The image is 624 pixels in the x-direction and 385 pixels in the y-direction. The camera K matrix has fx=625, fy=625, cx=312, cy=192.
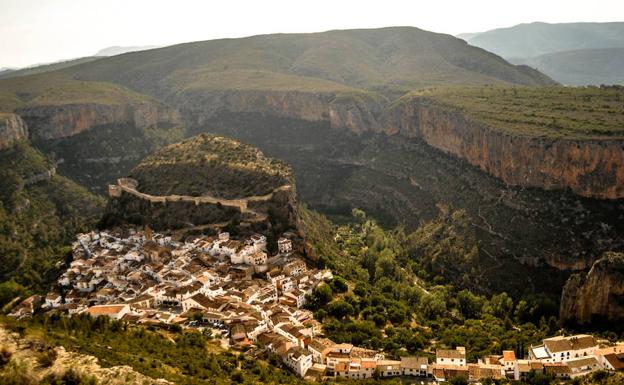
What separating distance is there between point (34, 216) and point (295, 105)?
83.9 m

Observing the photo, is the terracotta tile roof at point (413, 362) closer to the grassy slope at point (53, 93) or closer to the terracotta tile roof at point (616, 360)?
the terracotta tile roof at point (616, 360)

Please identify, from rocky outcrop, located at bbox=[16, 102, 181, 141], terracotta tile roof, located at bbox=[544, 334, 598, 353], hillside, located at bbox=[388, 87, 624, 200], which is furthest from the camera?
rocky outcrop, located at bbox=[16, 102, 181, 141]

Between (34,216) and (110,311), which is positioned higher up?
(110,311)

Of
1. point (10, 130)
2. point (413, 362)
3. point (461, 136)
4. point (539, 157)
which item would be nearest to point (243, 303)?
point (413, 362)

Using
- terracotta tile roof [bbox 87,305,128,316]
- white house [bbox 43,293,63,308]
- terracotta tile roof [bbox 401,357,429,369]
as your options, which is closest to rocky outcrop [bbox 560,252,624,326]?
terracotta tile roof [bbox 401,357,429,369]

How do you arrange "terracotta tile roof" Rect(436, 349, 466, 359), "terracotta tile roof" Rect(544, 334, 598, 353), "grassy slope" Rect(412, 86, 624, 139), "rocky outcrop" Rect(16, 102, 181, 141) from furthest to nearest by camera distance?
"rocky outcrop" Rect(16, 102, 181, 141), "grassy slope" Rect(412, 86, 624, 139), "terracotta tile roof" Rect(544, 334, 598, 353), "terracotta tile roof" Rect(436, 349, 466, 359)

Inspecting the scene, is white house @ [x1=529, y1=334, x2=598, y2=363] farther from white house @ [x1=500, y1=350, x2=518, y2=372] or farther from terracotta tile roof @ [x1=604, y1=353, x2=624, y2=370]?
white house @ [x1=500, y1=350, x2=518, y2=372]

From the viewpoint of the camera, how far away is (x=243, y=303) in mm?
62062

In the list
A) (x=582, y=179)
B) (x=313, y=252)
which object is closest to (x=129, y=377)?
(x=313, y=252)

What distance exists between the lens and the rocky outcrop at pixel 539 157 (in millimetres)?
82188

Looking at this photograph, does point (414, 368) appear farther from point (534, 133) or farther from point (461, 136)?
point (461, 136)

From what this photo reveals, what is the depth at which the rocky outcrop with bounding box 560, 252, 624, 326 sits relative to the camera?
65.4 metres

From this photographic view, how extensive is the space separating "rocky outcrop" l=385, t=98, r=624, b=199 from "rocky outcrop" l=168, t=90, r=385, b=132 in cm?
4199

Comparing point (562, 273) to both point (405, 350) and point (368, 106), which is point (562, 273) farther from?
point (368, 106)
